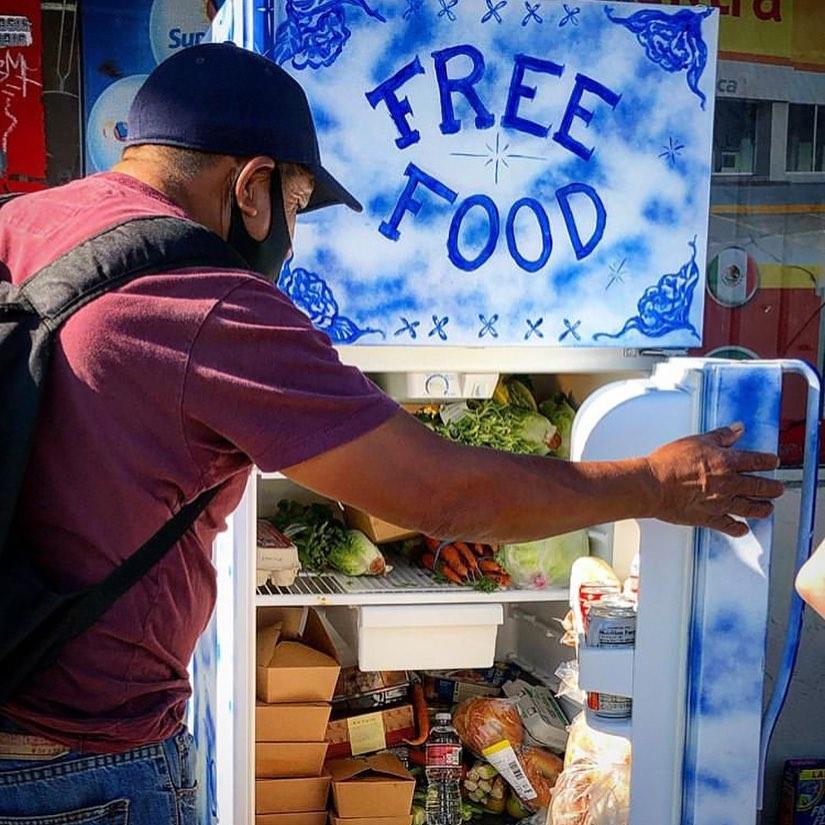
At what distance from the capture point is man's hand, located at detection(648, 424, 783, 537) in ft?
7.11

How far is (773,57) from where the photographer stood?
14.6 feet

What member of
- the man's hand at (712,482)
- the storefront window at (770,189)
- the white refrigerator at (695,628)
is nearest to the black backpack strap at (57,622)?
the man's hand at (712,482)

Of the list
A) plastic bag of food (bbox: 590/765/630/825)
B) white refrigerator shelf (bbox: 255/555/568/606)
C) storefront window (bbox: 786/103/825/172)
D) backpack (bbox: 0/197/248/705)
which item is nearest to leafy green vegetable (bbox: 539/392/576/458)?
white refrigerator shelf (bbox: 255/555/568/606)

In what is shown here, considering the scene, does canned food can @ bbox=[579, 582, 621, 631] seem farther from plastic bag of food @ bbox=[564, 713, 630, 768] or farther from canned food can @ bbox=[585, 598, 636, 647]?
plastic bag of food @ bbox=[564, 713, 630, 768]

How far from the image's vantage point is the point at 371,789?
3.55 metres

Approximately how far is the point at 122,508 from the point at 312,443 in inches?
11.2

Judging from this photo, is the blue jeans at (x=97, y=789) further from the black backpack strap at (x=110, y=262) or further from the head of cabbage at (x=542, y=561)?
the head of cabbage at (x=542, y=561)

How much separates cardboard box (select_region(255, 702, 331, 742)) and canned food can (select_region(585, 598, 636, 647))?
3.84 ft

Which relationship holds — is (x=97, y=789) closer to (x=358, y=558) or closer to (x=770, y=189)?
(x=358, y=558)

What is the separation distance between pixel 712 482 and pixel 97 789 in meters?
1.16

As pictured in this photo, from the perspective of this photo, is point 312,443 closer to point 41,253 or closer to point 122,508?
point 122,508

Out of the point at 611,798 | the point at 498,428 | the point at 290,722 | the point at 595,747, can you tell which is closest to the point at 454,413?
the point at 498,428

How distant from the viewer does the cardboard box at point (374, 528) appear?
3.59 metres

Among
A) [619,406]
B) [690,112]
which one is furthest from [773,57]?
[619,406]
